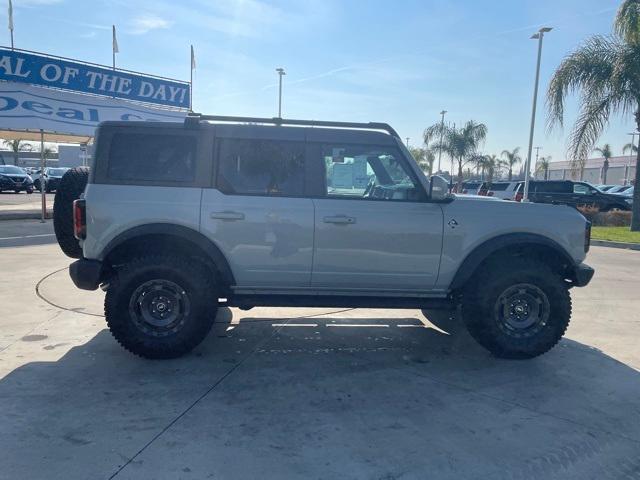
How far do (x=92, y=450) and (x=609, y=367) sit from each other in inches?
166

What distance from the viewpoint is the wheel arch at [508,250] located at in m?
4.42

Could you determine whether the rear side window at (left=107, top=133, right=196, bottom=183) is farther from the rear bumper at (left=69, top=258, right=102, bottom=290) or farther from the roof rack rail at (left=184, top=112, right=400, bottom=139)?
the rear bumper at (left=69, top=258, right=102, bottom=290)

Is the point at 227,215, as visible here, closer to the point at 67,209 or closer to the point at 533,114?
the point at 67,209

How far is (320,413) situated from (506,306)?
214 centimetres

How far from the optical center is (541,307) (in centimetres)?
455

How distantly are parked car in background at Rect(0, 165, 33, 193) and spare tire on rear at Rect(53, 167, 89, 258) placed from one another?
87.1 feet

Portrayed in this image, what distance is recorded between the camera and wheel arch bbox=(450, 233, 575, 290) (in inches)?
174

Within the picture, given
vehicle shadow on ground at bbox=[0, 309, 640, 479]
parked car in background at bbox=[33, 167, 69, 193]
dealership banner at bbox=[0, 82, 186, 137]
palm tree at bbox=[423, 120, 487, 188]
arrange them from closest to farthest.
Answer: vehicle shadow on ground at bbox=[0, 309, 640, 479] → dealership banner at bbox=[0, 82, 186, 137] → parked car in background at bbox=[33, 167, 69, 193] → palm tree at bbox=[423, 120, 487, 188]

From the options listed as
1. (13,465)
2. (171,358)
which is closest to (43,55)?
(171,358)

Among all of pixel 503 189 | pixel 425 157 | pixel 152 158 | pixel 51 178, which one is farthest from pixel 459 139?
pixel 152 158

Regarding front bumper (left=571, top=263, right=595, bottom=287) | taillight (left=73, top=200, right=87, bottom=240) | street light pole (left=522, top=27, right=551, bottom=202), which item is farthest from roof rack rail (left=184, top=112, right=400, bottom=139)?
street light pole (left=522, top=27, right=551, bottom=202)

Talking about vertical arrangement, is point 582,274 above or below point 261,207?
below

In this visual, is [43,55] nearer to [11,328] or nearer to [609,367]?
[11,328]

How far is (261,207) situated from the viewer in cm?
427
